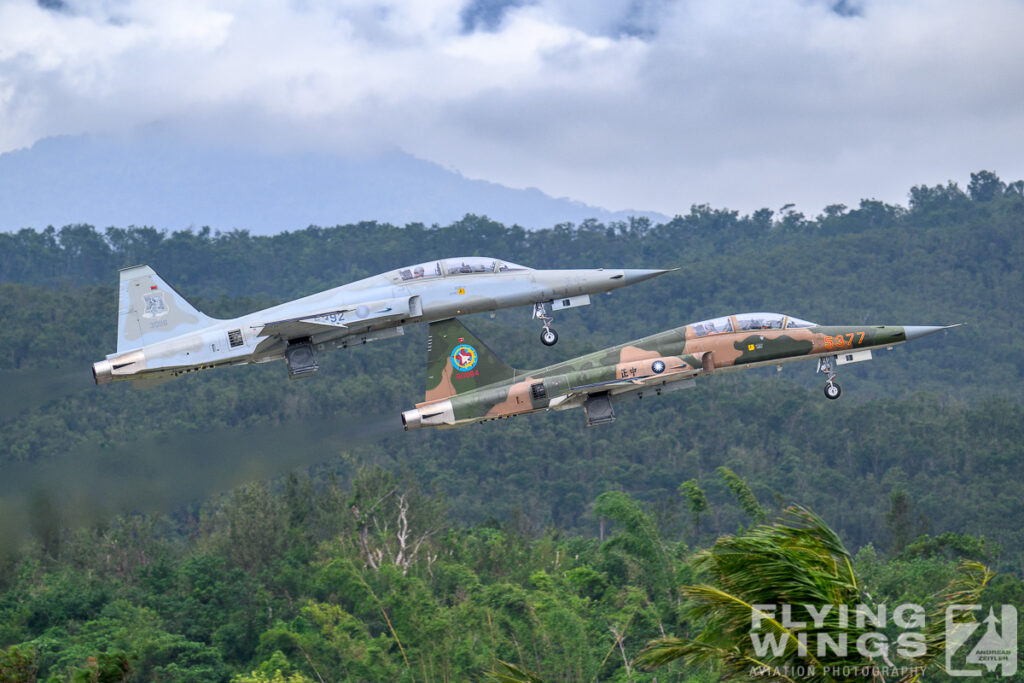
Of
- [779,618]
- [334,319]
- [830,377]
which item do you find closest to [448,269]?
[334,319]

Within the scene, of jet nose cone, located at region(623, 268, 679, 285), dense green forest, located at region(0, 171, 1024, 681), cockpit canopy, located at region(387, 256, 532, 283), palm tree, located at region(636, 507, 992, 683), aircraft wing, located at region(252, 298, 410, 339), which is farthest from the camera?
dense green forest, located at region(0, 171, 1024, 681)

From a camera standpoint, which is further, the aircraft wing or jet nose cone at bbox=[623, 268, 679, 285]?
jet nose cone at bbox=[623, 268, 679, 285]

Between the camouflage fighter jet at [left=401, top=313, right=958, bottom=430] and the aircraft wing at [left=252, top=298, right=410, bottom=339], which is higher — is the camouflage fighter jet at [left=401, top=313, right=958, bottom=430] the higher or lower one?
the lower one

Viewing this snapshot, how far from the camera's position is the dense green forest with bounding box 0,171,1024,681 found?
59.1 meters

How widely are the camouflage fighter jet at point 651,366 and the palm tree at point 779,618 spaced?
1824 cm

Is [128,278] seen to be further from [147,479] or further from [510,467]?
Result: [510,467]

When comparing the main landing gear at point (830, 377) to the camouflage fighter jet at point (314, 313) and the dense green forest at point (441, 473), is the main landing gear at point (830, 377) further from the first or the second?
the dense green forest at point (441, 473)

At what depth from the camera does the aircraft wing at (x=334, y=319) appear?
3916 cm

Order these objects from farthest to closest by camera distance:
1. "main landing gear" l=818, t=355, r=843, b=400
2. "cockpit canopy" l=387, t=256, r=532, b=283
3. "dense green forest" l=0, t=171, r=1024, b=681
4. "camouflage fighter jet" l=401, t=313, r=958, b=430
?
"dense green forest" l=0, t=171, r=1024, b=681 → "cockpit canopy" l=387, t=256, r=532, b=283 → "camouflage fighter jet" l=401, t=313, r=958, b=430 → "main landing gear" l=818, t=355, r=843, b=400

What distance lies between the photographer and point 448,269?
41.5 meters

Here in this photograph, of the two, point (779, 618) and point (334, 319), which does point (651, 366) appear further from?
point (779, 618)

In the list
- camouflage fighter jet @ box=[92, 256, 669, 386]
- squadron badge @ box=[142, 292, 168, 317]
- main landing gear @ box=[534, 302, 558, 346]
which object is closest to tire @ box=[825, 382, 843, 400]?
camouflage fighter jet @ box=[92, 256, 669, 386]

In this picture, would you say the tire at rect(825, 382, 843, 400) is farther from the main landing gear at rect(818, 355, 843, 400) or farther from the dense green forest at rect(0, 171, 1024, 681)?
the dense green forest at rect(0, 171, 1024, 681)

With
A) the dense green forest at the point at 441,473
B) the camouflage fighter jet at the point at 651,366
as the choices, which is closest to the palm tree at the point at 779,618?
the dense green forest at the point at 441,473
